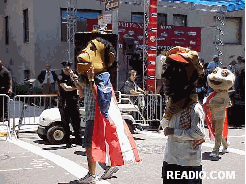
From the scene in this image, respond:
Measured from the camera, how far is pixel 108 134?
6.04 metres

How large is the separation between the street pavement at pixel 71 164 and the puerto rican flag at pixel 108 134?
71 centimetres

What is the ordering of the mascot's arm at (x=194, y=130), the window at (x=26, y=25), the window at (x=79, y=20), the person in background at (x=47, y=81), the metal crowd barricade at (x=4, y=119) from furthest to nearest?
the window at (x=26, y=25)
the window at (x=79, y=20)
the person in background at (x=47, y=81)
the metal crowd barricade at (x=4, y=119)
the mascot's arm at (x=194, y=130)

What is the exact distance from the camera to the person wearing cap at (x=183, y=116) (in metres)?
4.25

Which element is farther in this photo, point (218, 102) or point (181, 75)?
point (218, 102)

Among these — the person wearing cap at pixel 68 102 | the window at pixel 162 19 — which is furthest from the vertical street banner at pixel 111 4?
the window at pixel 162 19

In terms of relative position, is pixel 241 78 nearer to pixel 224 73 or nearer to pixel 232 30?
pixel 224 73

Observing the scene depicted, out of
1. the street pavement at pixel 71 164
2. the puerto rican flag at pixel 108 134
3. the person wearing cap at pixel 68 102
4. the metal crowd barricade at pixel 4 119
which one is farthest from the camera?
the metal crowd barricade at pixel 4 119

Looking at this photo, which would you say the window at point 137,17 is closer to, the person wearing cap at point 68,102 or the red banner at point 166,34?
the red banner at point 166,34

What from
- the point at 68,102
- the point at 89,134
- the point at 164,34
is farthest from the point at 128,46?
the point at 89,134

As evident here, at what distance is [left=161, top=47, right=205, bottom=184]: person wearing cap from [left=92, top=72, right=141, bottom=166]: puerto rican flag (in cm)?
170

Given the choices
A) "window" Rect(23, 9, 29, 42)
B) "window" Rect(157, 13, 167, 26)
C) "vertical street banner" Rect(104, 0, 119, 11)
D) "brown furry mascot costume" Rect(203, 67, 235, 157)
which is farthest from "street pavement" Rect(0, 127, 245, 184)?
"window" Rect(157, 13, 167, 26)

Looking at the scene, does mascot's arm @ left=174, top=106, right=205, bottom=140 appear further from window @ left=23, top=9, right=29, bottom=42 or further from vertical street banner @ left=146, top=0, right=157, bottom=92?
window @ left=23, top=9, right=29, bottom=42

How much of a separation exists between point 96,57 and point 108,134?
1.16 metres

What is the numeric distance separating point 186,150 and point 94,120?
2.16 metres
